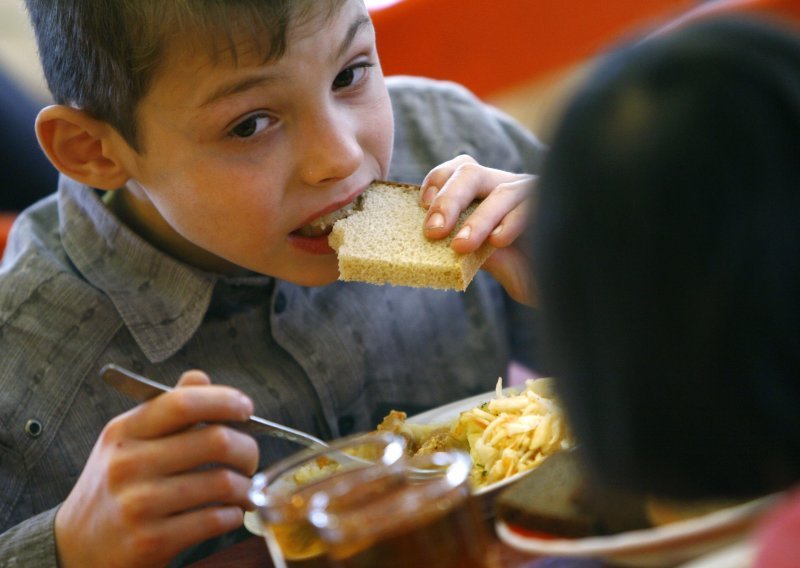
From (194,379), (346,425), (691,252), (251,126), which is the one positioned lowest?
(346,425)

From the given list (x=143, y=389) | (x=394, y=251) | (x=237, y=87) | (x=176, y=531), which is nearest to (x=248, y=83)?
(x=237, y=87)

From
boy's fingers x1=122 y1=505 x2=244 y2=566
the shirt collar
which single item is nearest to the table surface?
boy's fingers x1=122 y1=505 x2=244 y2=566

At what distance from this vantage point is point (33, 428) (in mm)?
1194

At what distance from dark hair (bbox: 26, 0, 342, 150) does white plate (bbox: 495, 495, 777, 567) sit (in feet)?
2.24

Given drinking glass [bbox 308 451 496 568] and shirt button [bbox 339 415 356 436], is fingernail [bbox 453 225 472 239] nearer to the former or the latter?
shirt button [bbox 339 415 356 436]

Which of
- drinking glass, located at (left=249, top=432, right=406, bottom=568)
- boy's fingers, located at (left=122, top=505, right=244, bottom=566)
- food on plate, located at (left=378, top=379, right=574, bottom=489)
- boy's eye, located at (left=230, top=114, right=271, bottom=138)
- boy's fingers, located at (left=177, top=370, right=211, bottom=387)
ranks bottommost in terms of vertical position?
boy's fingers, located at (left=122, top=505, right=244, bottom=566)

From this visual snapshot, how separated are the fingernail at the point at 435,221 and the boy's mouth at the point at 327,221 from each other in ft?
0.31

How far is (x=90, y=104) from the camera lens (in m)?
1.15

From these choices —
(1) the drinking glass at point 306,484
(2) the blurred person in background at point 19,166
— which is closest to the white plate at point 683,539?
(1) the drinking glass at point 306,484

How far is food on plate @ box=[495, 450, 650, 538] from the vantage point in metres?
0.49

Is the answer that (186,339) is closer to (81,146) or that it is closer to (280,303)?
(280,303)

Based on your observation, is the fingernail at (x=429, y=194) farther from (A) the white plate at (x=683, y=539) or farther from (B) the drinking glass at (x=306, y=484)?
(A) the white plate at (x=683, y=539)

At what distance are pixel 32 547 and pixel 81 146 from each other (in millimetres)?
499

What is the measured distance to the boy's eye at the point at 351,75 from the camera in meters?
1.08
